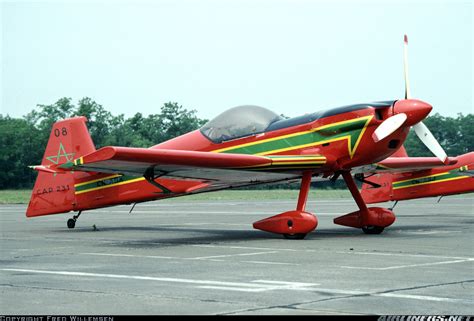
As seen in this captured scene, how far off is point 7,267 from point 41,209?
29.6 feet

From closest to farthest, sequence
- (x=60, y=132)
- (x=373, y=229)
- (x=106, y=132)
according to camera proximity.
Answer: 1. (x=373, y=229)
2. (x=60, y=132)
3. (x=106, y=132)

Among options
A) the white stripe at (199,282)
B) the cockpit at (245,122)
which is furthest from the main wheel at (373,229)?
the white stripe at (199,282)

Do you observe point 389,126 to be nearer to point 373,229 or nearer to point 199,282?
point 373,229

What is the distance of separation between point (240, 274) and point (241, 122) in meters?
6.99

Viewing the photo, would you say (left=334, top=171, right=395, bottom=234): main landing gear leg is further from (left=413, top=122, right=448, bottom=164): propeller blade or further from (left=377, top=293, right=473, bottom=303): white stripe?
(left=377, top=293, right=473, bottom=303): white stripe

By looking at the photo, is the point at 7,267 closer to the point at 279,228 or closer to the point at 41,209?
the point at 279,228

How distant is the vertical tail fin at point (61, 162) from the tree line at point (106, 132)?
175ft

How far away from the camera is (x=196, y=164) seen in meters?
13.3

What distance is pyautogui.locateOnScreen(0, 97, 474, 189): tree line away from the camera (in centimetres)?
7231

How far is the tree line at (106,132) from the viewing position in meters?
72.3

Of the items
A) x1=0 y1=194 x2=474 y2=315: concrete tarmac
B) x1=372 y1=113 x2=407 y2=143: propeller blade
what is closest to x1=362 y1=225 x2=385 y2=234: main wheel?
x1=0 y1=194 x2=474 y2=315: concrete tarmac

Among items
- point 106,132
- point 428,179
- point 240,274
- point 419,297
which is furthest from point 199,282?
point 106,132

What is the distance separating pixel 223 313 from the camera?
6.09 meters

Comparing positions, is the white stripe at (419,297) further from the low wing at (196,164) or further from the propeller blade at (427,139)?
the propeller blade at (427,139)
